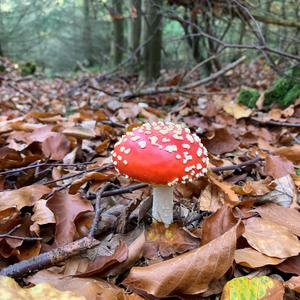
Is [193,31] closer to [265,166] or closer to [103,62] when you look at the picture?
[265,166]

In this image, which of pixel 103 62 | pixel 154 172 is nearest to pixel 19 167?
pixel 154 172

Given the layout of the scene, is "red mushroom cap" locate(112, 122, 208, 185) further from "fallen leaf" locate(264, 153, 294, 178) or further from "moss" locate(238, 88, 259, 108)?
"moss" locate(238, 88, 259, 108)

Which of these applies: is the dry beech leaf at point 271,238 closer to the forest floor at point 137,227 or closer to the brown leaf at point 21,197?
the forest floor at point 137,227

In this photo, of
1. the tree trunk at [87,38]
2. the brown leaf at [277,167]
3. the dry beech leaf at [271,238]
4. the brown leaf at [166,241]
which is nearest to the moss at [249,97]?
the brown leaf at [277,167]

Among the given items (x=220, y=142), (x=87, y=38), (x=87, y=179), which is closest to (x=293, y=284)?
(x=87, y=179)

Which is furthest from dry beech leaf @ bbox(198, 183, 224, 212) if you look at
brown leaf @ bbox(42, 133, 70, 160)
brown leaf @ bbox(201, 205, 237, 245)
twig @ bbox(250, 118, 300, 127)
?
twig @ bbox(250, 118, 300, 127)

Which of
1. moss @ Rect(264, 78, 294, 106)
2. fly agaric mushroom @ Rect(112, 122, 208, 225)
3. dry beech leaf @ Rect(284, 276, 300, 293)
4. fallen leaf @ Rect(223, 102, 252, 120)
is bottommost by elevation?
dry beech leaf @ Rect(284, 276, 300, 293)

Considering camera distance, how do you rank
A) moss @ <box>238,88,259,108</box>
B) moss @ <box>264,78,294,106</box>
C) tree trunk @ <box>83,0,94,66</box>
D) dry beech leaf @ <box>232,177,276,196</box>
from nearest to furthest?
1. dry beech leaf @ <box>232,177,276,196</box>
2. moss @ <box>264,78,294,106</box>
3. moss @ <box>238,88,259,108</box>
4. tree trunk @ <box>83,0,94,66</box>
